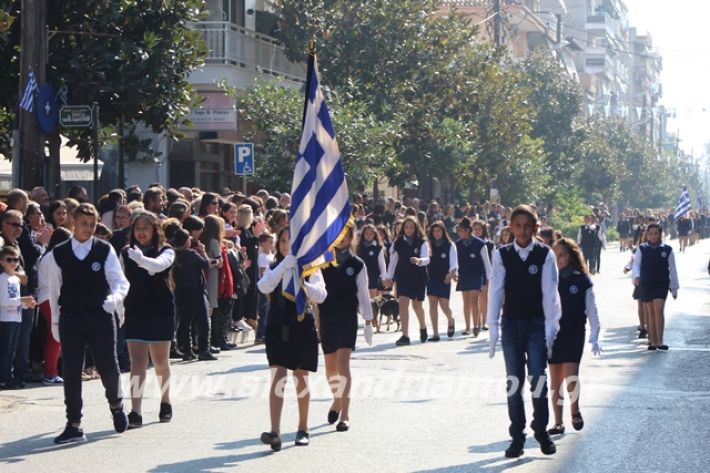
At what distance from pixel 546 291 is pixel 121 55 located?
1235 cm

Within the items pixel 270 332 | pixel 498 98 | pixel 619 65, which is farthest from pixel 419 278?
pixel 619 65

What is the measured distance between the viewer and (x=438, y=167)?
127 ft

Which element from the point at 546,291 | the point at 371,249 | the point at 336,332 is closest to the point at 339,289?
the point at 336,332

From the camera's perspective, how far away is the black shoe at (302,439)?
10.4 metres

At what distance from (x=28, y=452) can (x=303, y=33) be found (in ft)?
83.9

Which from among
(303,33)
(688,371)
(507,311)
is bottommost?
(688,371)

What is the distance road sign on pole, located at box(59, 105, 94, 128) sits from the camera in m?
18.1

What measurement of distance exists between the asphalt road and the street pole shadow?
0.01 meters

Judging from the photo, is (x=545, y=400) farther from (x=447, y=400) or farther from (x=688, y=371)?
(x=688, y=371)

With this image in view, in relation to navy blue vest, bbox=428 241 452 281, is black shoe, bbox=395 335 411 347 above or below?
below

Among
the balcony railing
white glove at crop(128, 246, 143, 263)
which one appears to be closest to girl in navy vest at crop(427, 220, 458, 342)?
white glove at crop(128, 246, 143, 263)

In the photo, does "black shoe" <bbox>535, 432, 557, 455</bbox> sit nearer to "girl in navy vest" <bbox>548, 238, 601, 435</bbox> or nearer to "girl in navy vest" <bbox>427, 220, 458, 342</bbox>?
"girl in navy vest" <bbox>548, 238, 601, 435</bbox>

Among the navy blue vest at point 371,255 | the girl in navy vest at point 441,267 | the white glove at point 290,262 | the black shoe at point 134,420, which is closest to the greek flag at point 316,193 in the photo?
the white glove at point 290,262

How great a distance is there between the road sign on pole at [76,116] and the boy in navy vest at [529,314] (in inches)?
372
